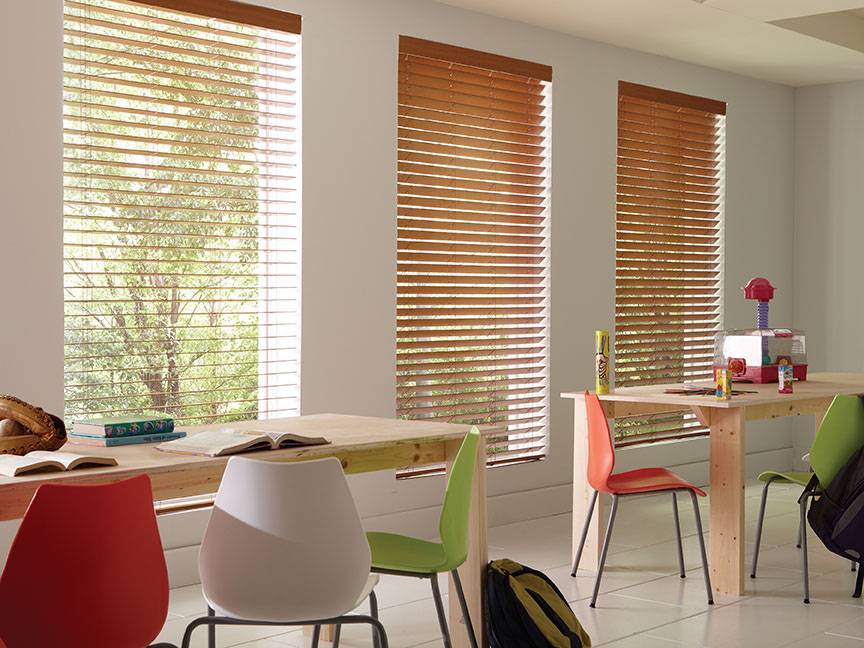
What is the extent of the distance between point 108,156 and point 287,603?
7.48 feet

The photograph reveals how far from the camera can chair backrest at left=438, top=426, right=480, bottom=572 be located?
262 centimetres

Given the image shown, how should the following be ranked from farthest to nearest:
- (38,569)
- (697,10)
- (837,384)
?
(697,10), (837,384), (38,569)

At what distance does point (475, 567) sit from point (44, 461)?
133 cm

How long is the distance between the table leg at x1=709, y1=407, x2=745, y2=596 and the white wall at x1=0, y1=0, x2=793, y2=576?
147cm

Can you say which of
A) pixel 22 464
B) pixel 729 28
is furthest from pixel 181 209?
pixel 729 28

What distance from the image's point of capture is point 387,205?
189 inches

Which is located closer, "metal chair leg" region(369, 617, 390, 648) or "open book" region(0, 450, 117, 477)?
"open book" region(0, 450, 117, 477)

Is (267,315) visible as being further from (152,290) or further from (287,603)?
(287,603)

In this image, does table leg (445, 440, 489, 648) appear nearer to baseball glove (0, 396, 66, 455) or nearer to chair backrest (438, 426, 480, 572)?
chair backrest (438, 426, 480, 572)

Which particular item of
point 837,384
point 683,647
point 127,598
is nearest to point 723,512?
point 683,647

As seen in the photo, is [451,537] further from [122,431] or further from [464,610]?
[122,431]

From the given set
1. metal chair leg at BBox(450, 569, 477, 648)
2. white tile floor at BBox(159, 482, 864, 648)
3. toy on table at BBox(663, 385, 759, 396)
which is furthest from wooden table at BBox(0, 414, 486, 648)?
toy on table at BBox(663, 385, 759, 396)

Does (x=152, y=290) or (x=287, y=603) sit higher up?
(x=152, y=290)

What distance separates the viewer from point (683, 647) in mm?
3352
